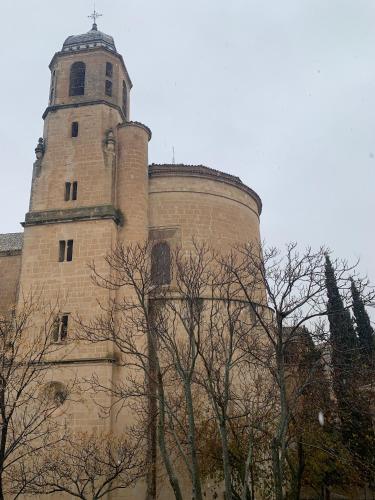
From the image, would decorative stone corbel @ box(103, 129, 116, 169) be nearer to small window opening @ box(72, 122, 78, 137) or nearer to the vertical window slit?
small window opening @ box(72, 122, 78, 137)

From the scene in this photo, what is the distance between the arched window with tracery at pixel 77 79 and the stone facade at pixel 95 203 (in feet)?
0.61

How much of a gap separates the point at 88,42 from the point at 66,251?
11.3m

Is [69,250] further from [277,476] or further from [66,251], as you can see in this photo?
[277,476]

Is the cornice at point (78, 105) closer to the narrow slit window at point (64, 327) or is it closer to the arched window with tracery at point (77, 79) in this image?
the arched window with tracery at point (77, 79)

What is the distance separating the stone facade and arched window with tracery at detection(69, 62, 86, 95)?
19cm

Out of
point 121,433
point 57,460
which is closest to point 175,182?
point 121,433

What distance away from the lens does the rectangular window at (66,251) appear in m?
21.1

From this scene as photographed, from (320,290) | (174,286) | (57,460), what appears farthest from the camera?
(174,286)

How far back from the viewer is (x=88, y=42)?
84.8 feet

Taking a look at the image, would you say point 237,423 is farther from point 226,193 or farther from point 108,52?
point 108,52

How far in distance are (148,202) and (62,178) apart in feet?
12.6

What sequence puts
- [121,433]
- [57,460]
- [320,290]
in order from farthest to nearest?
[121,433]
[57,460]
[320,290]

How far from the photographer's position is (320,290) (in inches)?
446

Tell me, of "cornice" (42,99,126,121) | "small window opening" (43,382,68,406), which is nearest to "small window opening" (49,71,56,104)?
"cornice" (42,99,126,121)
